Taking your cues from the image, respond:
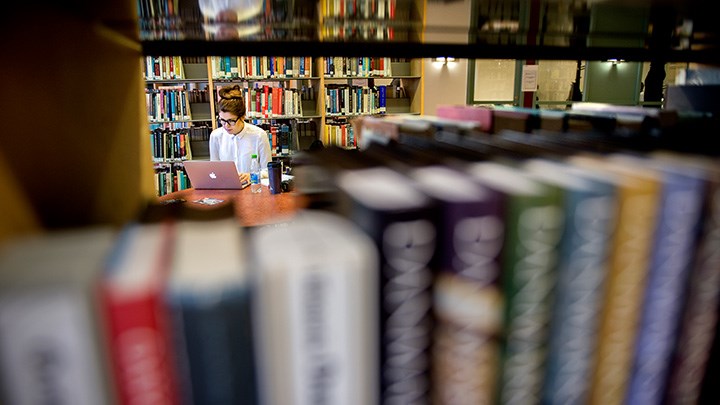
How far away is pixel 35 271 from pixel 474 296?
324 millimetres

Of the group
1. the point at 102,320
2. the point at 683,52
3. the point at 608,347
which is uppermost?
the point at 683,52

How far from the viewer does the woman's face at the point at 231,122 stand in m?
3.97

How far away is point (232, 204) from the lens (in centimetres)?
44

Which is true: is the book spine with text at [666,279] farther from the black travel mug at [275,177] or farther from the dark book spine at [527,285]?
the black travel mug at [275,177]

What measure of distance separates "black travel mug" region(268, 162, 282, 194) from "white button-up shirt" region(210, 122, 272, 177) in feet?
3.70

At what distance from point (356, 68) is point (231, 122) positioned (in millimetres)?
1558

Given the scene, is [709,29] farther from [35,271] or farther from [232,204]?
[35,271]

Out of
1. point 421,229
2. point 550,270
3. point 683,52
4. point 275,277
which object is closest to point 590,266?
point 550,270

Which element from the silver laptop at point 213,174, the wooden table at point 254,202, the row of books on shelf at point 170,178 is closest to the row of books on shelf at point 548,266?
the wooden table at point 254,202

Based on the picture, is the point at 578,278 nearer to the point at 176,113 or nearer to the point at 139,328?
the point at 139,328

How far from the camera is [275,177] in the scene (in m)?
3.00

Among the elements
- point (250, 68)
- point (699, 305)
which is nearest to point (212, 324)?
point (699, 305)

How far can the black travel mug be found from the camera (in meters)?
3.00

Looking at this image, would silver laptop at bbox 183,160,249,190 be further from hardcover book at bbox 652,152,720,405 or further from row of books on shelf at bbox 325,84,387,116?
hardcover book at bbox 652,152,720,405
